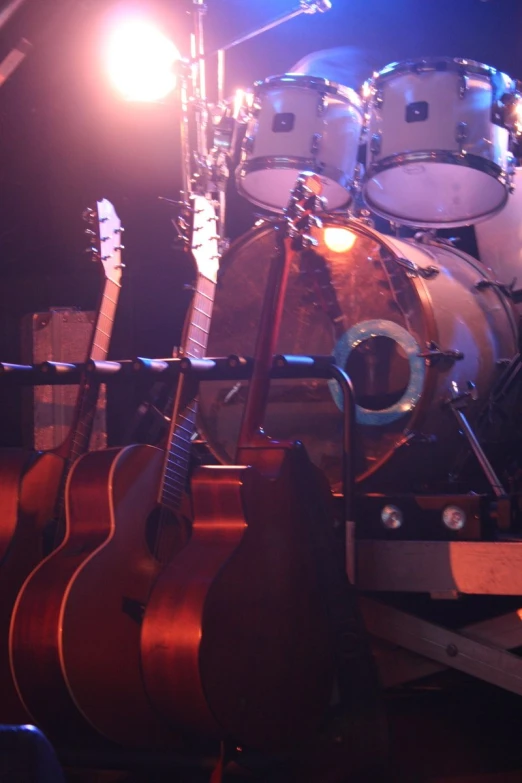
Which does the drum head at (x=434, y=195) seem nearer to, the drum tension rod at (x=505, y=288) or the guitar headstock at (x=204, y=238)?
the drum tension rod at (x=505, y=288)

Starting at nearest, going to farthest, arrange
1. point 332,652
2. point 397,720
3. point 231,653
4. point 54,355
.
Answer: point 231,653 → point 332,652 → point 397,720 → point 54,355

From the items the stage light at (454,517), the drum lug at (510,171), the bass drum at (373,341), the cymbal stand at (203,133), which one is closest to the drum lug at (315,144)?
the bass drum at (373,341)

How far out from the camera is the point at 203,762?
1.99 metres

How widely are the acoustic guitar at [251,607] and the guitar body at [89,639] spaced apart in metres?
0.17

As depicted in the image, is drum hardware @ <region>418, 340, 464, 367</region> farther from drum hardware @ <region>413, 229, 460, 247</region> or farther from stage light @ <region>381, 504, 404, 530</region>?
drum hardware @ <region>413, 229, 460, 247</region>

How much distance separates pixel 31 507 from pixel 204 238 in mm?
1187

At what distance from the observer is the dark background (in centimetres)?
406

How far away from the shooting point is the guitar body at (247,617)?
6.10ft

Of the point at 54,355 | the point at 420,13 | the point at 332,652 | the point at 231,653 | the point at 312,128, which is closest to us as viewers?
the point at 231,653

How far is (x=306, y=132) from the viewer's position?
10.8 ft

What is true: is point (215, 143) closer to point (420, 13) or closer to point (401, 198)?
point (401, 198)

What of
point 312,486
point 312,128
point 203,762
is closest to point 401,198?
point 312,128

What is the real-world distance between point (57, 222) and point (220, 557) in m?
2.96

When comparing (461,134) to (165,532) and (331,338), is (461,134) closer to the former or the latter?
(331,338)
